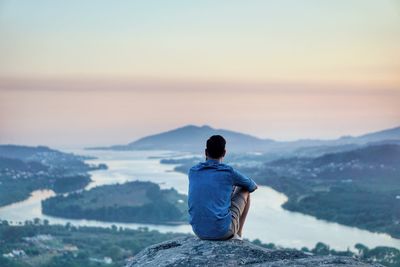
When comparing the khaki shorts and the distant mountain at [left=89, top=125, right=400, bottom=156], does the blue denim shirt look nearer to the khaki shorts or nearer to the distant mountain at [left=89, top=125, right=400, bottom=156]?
the khaki shorts

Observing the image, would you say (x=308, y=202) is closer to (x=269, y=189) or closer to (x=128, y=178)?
(x=269, y=189)

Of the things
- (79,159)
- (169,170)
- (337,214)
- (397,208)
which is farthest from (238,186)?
(79,159)

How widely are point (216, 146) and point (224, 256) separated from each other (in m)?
0.49

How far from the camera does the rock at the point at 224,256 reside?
2457mm

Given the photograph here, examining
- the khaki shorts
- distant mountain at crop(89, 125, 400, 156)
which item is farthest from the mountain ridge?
the khaki shorts

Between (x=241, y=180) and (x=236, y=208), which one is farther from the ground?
(x=241, y=180)

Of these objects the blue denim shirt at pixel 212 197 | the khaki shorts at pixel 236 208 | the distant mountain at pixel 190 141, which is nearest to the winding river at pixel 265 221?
the distant mountain at pixel 190 141

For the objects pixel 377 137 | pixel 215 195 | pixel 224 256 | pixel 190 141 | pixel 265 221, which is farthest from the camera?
pixel 190 141

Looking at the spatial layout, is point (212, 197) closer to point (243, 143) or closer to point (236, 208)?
point (236, 208)

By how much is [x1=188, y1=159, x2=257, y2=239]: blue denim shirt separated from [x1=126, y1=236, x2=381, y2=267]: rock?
59 millimetres

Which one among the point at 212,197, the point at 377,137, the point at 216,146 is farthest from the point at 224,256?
the point at 377,137

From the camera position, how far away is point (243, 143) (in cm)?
3597

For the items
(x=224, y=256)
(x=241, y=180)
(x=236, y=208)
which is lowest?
(x=224, y=256)

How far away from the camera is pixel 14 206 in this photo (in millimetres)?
25359
